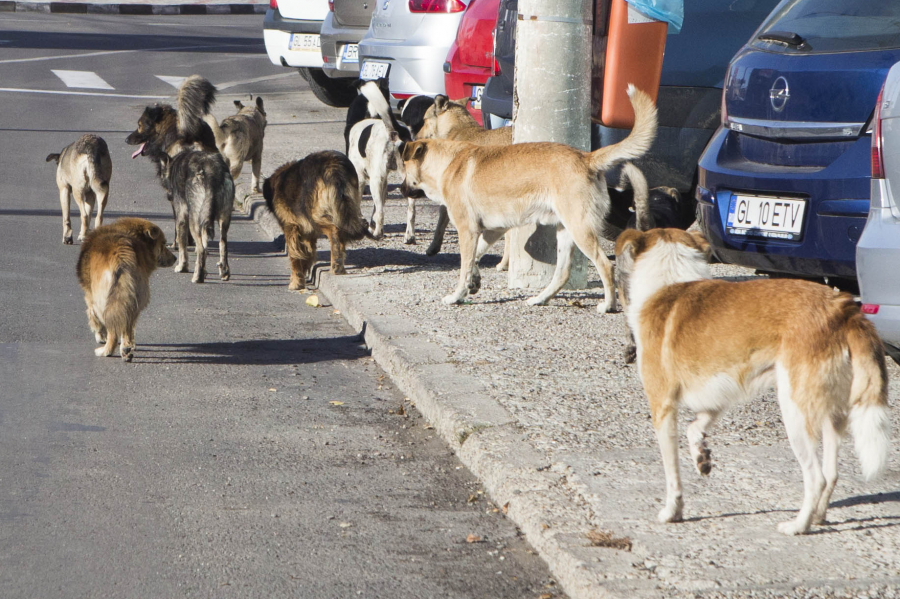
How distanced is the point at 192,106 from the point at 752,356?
7096 mm

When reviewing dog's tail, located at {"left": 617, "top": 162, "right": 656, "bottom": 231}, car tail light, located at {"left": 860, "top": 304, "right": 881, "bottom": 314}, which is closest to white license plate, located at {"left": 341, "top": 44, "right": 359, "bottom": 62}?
dog's tail, located at {"left": 617, "top": 162, "right": 656, "bottom": 231}

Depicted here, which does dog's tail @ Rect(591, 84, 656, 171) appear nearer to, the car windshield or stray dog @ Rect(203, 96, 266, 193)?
the car windshield

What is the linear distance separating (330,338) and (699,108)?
3096 mm

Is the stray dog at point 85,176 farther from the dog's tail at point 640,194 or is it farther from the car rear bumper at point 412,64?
the dog's tail at point 640,194

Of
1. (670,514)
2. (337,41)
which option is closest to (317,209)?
(670,514)

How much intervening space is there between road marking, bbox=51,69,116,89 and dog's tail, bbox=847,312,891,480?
19.9 meters

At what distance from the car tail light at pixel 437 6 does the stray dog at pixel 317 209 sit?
12.5ft

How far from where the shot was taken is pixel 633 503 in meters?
3.87

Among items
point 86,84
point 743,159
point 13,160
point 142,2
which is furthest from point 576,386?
point 142,2

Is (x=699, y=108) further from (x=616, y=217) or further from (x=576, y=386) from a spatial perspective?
(x=576, y=386)

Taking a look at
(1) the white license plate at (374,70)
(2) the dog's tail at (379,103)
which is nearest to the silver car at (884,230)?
(2) the dog's tail at (379,103)

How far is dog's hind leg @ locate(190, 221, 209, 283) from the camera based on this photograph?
826 centimetres

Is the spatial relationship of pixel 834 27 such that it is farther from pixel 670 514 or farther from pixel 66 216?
pixel 66 216

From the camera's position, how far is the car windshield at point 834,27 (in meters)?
5.23
